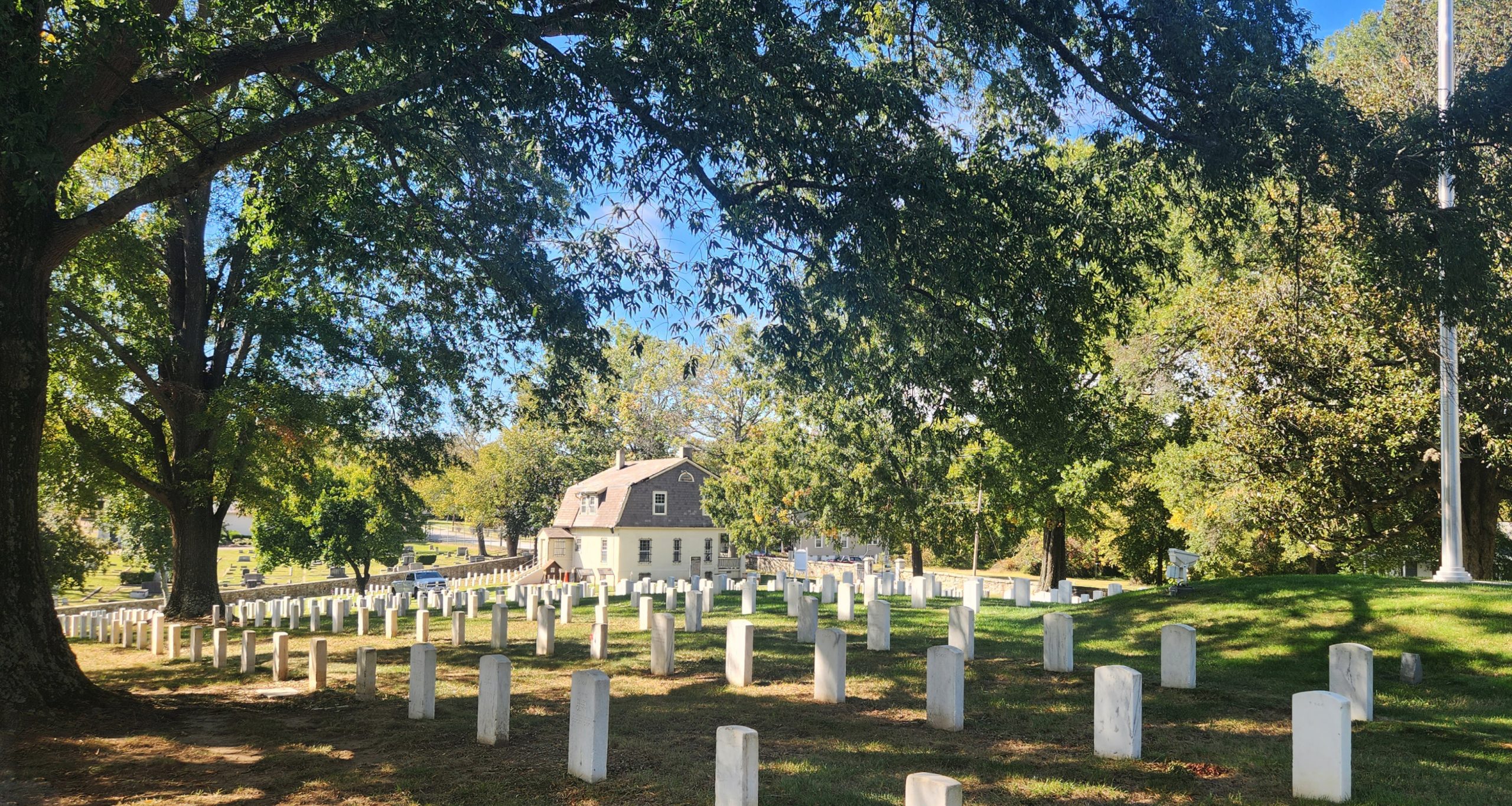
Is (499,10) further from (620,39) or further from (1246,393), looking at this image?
(1246,393)

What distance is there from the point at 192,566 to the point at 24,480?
13099mm

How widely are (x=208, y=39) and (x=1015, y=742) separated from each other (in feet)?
36.2

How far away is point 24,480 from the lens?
9.68 metres

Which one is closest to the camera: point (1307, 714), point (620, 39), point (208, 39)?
point (1307, 714)

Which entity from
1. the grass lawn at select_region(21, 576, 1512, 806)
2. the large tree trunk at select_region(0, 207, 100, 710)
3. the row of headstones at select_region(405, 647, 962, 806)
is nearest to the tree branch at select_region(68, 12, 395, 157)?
the large tree trunk at select_region(0, 207, 100, 710)

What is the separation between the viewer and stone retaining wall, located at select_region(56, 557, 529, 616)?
96.8 ft

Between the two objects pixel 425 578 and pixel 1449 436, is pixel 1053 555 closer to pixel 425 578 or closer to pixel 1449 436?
pixel 1449 436

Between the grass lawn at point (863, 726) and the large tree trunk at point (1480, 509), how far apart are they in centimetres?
731

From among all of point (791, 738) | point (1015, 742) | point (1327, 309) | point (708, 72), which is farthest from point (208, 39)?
point (1327, 309)

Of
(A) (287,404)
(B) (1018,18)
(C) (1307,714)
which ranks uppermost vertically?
(B) (1018,18)

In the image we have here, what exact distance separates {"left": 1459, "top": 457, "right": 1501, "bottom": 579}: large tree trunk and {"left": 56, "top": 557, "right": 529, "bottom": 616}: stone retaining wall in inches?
1165

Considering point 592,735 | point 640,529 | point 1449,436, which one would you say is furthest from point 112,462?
point 640,529

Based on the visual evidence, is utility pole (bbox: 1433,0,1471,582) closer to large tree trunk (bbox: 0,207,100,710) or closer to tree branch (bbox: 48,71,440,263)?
tree branch (bbox: 48,71,440,263)

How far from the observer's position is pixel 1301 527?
65.0 feet
